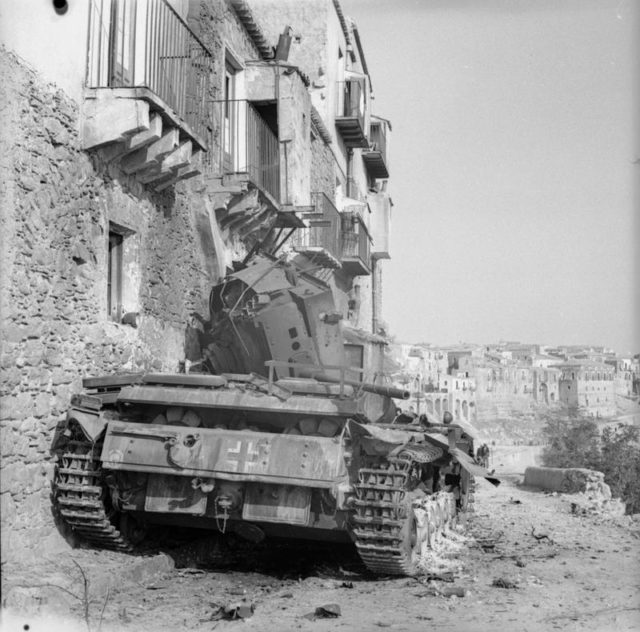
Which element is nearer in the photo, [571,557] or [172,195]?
[571,557]

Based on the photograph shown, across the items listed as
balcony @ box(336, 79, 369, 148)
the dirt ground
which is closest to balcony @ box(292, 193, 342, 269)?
balcony @ box(336, 79, 369, 148)

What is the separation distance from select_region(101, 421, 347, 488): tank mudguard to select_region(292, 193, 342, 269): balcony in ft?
32.3

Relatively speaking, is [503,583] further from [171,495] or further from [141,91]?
[141,91]

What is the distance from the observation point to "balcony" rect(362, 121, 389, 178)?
28.3m

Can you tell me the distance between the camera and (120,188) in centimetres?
887

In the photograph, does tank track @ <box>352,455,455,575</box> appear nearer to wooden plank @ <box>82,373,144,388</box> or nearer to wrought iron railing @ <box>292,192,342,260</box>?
wooden plank @ <box>82,373,144,388</box>

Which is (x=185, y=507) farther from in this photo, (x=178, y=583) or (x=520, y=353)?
(x=520, y=353)

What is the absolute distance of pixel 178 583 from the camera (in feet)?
24.4

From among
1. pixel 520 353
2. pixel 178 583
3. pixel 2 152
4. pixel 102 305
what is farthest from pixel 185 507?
pixel 520 353

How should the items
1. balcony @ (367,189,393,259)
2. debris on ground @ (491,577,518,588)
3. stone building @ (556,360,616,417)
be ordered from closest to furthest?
debris on ground @ (491,577,518,588), balcony @ (367,189,393,259), stone building @ (556,360,616,417)

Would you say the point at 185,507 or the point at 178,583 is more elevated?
the point at 185,507

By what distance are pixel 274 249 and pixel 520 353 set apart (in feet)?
271

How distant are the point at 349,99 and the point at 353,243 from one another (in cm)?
386

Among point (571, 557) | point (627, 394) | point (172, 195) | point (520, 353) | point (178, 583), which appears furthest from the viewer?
point (520, 353)
